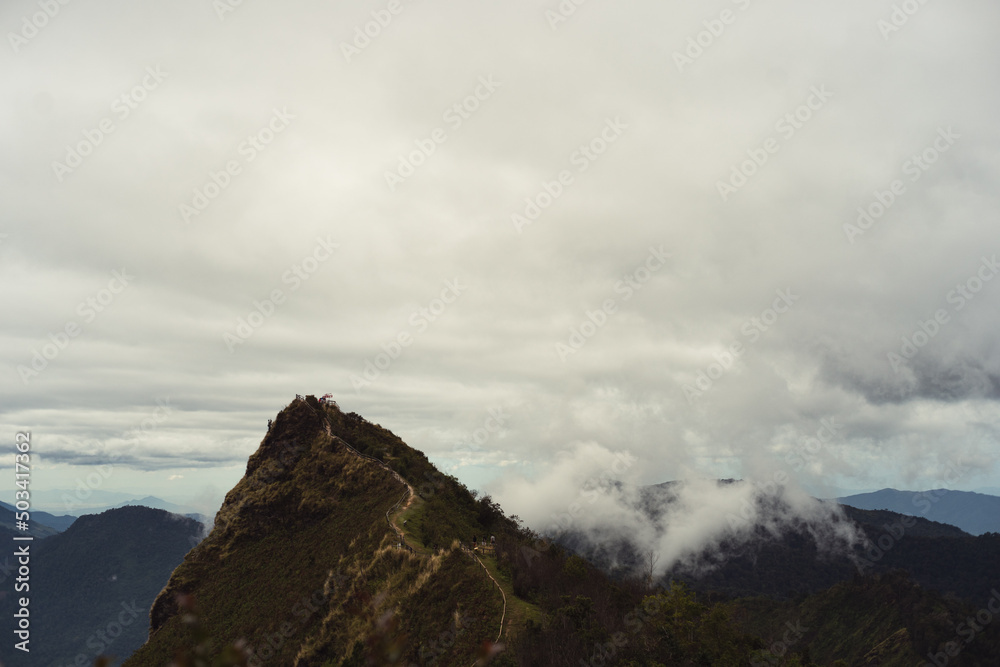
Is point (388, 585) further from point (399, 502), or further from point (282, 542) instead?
point (282, 542)

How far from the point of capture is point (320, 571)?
61469mm

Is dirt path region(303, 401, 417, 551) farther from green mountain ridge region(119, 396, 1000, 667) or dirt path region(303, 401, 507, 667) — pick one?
green mountain ridge region(119, 396, 1000, 667)

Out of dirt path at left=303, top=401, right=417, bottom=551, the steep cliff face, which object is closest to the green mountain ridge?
the steep cliff face

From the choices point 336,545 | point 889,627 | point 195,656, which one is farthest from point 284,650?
point 889,627

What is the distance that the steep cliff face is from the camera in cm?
4297

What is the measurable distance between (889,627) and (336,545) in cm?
21384

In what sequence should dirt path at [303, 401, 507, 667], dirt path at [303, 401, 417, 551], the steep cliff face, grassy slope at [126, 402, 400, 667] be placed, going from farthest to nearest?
grassy slope at [126, 402, 400, 667] < dirt path at [303, 401, 417, 551] < the steep cliff face < dirt path at [303, 401, 507, 667]

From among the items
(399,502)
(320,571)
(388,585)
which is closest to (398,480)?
(399,502)

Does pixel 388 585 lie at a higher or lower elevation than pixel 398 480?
lower

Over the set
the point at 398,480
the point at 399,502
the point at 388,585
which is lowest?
the point at 388,585

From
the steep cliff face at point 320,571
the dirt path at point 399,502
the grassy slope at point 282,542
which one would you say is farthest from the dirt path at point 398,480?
the grassy slope at point 282,542

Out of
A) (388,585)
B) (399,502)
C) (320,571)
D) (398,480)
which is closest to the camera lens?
(388,585)

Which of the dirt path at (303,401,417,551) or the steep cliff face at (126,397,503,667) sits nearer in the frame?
the steep cliff face at (126,397,503,667)

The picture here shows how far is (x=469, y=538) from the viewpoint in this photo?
59.3 m
